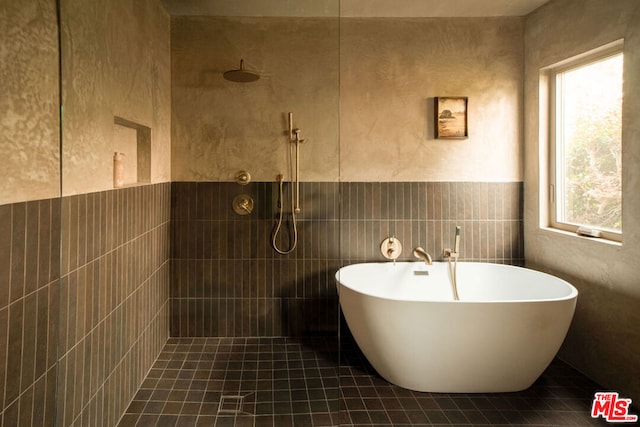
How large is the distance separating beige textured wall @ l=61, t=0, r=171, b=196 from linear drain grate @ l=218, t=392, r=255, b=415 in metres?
1.03

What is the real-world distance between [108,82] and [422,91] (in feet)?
8.05

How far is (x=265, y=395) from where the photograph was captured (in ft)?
6.07

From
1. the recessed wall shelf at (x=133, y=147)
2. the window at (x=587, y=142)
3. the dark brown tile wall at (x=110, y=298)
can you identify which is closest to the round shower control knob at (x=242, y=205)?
the dark brown tile wall at (x=110, y=298)

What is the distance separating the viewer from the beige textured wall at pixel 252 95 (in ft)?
6.04

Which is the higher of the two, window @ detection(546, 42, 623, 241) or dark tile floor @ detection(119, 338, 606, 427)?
window @ detection(546, 42, 623, 241)

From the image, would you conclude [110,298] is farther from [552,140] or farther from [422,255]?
A: [552,140]

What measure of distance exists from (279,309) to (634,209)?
6.96ft

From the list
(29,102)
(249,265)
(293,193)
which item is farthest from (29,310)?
(293,193)

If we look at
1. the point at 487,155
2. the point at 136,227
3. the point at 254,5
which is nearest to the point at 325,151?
the point at 254,5

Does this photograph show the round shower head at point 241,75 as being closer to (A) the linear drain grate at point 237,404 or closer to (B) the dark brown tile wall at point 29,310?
(B) the dark brown tile wall at point 29,310

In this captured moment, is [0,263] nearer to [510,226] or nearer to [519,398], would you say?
[519,398]

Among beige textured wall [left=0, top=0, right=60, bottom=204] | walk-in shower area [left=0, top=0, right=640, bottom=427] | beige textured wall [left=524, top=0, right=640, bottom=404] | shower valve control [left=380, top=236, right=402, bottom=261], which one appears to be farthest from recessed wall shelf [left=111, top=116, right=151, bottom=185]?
beige textured wall [left=524, top=0, right=640, bottom=404]

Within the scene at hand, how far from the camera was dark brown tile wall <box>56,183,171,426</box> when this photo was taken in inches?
65.4

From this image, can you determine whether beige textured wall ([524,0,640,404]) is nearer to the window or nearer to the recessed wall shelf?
the window
